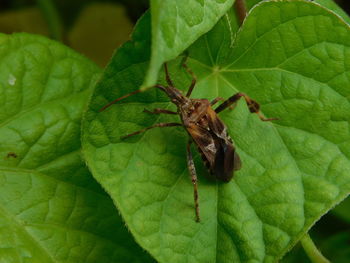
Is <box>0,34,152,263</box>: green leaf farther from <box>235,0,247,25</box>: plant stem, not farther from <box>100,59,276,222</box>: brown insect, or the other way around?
<box>235,0,247,25</box>: plant stem

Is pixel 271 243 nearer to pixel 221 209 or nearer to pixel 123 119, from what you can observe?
pixel 221 209

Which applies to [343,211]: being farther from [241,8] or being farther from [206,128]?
[241,8]

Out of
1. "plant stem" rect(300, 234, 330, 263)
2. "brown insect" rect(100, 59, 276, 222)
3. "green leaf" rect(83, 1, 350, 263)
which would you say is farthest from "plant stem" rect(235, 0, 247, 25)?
"plant stem" rect(300, 234, 330, 263)

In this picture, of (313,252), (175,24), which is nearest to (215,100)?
(175,24)

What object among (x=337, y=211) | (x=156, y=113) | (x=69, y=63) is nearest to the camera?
(x=156, y=113)

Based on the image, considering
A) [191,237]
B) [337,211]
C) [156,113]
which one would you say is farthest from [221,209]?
[337,211]

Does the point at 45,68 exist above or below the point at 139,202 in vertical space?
above
